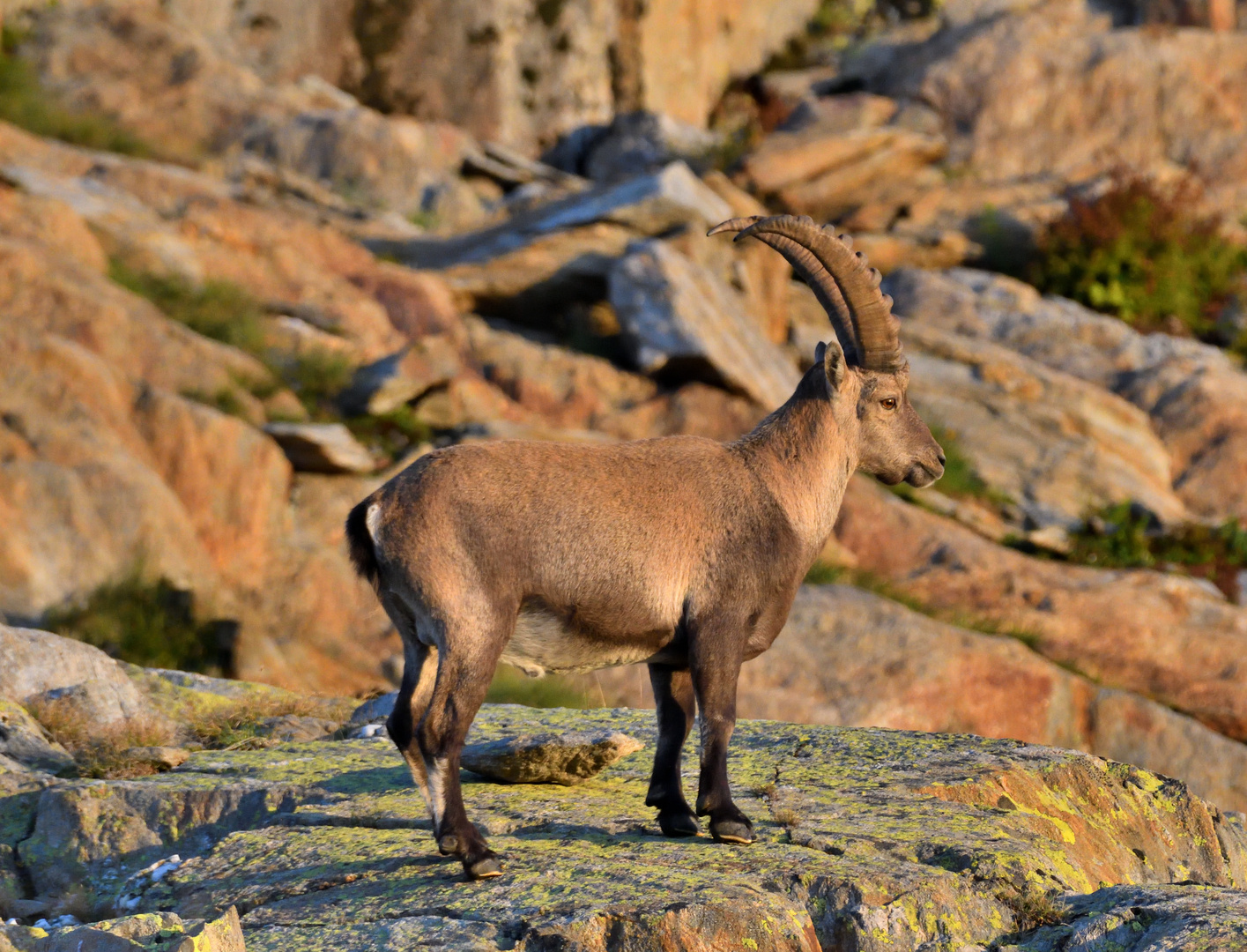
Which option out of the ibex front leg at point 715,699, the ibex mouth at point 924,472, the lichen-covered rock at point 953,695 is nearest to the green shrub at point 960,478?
the lichen-covered rock at point 953,695

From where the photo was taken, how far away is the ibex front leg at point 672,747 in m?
6.71

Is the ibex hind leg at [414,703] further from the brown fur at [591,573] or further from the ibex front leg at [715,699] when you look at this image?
the ibex front leg at [715,699]

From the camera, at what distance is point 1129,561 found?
1852 cm

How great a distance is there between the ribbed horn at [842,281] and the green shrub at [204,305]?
10949 millimetres

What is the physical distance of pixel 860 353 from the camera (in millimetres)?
7918

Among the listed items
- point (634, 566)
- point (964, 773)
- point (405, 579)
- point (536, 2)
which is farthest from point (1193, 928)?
point (536, 2)

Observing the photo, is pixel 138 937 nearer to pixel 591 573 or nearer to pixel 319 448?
pixel 591 573

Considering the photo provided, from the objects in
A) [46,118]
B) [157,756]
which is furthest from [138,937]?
[46,118]

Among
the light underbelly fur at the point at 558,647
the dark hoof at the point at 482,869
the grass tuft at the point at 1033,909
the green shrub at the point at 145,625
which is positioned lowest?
the green shrub at the point at 145,625

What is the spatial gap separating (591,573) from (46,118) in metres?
19.6

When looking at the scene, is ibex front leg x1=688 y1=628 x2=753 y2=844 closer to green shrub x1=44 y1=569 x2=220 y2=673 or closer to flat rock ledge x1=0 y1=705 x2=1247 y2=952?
flat rock ledge x1=0 y1=705 x2=1247 y2=952

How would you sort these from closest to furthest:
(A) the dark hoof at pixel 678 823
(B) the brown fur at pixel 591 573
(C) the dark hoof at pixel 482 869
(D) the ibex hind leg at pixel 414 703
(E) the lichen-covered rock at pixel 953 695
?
(C) the dark hoof at pixel 482 869, (B) the brown fur at pixel 591 573, (D) the ibex hind leg at pixel 414 703, (A) the dark hoof at pixel 678 823, (E) the lichen-covered rock at pixel 953 695

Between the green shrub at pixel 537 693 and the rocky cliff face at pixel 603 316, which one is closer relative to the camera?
the green shrub at pixel 537 693

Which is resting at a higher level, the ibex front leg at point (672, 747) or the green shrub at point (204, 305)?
the ibex front leg at point (672, 747)
